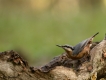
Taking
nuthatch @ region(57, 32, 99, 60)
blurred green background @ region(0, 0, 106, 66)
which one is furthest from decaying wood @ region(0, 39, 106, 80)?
blurred green background @ region(0, 0, 106, 66)

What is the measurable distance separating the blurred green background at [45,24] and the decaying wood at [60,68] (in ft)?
8.08

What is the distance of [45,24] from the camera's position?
22.2ft

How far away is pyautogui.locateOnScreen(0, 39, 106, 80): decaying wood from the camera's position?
96.2 inches

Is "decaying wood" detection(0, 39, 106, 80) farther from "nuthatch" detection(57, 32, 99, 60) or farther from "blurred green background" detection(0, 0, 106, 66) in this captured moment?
"blurred green background" detection(0, 0, 106, 66)

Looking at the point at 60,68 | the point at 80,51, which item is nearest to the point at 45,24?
the point at 80,51

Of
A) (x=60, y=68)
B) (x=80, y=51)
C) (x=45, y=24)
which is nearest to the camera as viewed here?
(x=60, y=68)

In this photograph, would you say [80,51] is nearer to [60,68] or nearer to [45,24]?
[60,68]

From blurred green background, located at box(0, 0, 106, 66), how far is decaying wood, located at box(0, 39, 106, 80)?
8.08ft

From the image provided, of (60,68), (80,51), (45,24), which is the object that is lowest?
(60,68)

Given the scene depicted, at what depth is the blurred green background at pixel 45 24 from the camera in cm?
573

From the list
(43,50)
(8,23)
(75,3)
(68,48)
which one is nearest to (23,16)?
(8,23)

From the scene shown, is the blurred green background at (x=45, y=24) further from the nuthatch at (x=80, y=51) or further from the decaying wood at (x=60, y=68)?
the decaying wood at (x=60, y=68)

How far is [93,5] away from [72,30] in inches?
53.2

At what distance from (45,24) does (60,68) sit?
4247 millimetres
